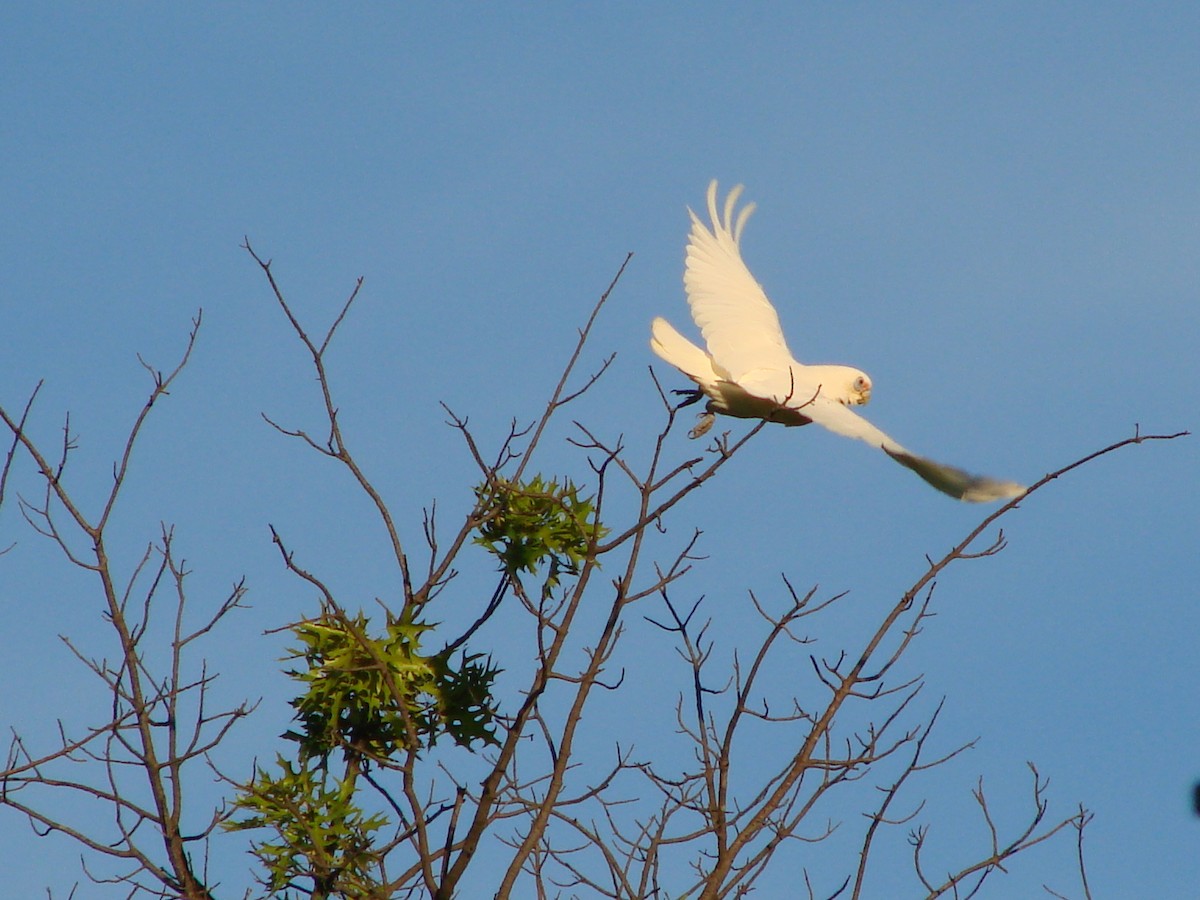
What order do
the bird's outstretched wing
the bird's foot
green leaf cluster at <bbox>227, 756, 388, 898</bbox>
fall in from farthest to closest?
A: 1. the bird's outstretched wing
2. the bird's foot
3. green leaf cluster at <bbox>227, 756, 388, 898</bbox>

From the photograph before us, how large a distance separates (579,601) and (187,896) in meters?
1.47

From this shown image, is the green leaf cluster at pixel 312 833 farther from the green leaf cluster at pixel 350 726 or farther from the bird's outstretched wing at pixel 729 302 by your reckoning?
the bird's outstretched wing at pixel 729 302

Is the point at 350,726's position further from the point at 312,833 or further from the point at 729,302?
the point at 729,302

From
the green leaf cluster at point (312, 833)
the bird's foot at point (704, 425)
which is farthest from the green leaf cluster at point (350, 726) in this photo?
the bird's foot at point (704, 425)

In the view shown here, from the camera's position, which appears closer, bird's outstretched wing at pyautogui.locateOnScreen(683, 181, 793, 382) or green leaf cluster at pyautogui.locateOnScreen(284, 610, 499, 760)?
green leaf cluster at pyautogui.locateOnScreen(284, 610, 499, 760)

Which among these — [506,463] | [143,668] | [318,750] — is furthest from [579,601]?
[143,668]

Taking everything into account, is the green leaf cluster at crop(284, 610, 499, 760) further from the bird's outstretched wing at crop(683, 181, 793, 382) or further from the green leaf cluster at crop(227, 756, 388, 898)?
the bird's outstretched wing at crop(683, 181, 793, 382)

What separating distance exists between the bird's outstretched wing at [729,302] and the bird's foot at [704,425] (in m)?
0.28

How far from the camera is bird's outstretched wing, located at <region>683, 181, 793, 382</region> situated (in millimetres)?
7406

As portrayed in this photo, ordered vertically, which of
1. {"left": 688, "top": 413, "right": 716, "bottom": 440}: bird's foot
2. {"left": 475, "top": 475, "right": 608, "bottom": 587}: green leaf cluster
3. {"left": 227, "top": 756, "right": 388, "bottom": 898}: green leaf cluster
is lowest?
{"left": 227, "top": 756, "right": 388, "bottom": 898}: green leaf cluster

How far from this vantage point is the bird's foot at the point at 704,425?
6.70 meters

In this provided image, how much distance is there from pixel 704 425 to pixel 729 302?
5.22 feet

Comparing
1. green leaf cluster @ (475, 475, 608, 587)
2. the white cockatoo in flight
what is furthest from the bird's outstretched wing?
green leaf cluster @ (475, 475, 608, 587)

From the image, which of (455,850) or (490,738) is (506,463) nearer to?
(490,738)
